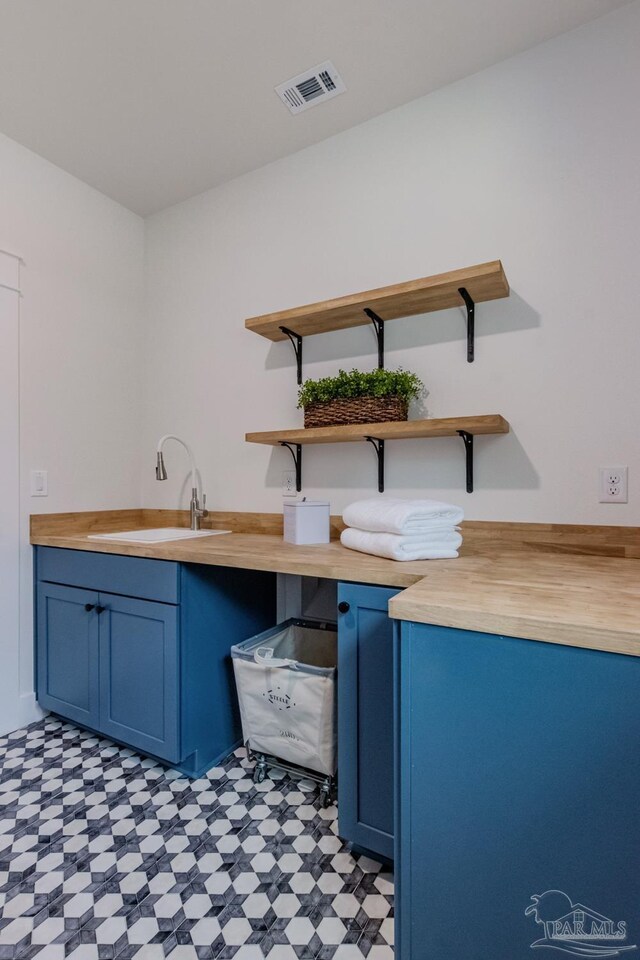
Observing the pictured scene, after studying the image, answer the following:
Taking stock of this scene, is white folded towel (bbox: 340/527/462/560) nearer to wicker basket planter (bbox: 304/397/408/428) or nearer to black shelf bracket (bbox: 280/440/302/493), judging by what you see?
wicker basket planter (bbox: 304/397/408/428)

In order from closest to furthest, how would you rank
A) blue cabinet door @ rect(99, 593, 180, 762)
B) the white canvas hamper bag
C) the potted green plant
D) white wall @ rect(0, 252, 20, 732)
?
the white canvas hamper bag, blue cabinet door @ rect(99, 593, 180, 762), the potted green plant, white wall @ rect(0, 252, 20, 732)

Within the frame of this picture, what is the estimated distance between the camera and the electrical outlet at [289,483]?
7.33 ft

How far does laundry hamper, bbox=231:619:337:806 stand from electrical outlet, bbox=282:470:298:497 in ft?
2.24

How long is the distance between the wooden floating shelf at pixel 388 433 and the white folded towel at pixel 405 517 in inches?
11.3

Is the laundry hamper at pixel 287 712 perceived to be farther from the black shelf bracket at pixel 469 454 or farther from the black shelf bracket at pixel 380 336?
the black shelf bracket at pixel 380 336

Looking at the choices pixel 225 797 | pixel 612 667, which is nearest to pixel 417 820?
pixel 612 667

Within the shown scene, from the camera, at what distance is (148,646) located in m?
1.76

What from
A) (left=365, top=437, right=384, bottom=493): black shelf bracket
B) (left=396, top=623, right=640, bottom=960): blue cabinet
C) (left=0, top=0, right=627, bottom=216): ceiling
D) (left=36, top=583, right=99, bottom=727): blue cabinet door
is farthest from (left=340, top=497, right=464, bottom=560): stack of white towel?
(left=0, top=0, right=627, bottom=216): ceiling

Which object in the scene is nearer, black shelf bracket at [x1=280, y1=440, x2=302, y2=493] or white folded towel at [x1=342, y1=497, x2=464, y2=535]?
white folded towel at [x1=342, y1=497, x2=464, y2=535]

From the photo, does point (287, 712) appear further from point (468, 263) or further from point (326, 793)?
point (468, 263)

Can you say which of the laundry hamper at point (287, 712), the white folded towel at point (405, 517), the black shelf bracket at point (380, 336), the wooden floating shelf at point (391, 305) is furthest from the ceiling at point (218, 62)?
the laundry hamper at point (287, 712)

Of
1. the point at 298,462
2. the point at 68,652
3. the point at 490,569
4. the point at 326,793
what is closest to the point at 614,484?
the point at 490,569

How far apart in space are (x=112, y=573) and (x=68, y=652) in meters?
0.48

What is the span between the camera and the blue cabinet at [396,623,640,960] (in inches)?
30.7
